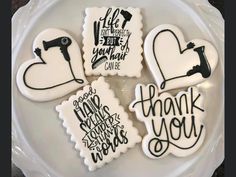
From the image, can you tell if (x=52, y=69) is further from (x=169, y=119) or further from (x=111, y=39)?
(x=169, y=119)

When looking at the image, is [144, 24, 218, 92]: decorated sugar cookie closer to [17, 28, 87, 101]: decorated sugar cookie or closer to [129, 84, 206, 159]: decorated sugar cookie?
[129, 84, 206, 159]: decorated sugar cookie

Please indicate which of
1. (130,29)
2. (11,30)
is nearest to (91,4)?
(130,29)

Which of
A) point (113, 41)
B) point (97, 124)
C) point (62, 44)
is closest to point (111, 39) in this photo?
point (113, 41)

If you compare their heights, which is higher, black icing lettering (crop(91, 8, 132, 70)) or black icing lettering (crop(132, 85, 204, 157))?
black icing lettering (crop(91, 8, 132, 70))

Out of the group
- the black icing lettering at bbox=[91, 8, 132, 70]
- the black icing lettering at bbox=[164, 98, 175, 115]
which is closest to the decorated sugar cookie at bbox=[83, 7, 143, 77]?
the black icing lettering at bbox=[91, 8, 132, 70]

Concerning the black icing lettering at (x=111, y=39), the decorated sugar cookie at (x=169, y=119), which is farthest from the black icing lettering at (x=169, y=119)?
the black icing lettering at (x=111, y=39)
